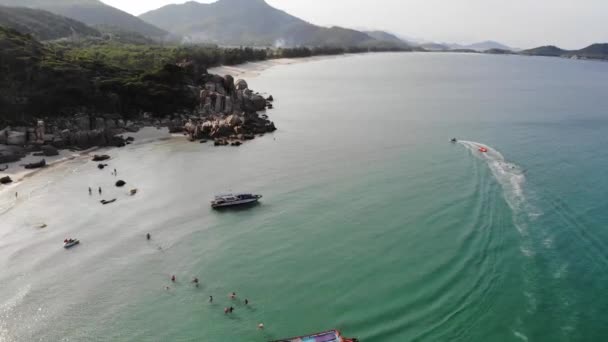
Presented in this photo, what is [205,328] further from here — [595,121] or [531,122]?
[595,121]

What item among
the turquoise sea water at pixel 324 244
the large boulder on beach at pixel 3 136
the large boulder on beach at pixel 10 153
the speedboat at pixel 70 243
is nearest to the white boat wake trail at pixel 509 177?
the turquoise sea water at pixel 324 244

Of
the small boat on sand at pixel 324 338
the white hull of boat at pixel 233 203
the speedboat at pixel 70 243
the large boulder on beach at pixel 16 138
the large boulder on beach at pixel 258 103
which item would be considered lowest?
the small boat on sand at pixel 324 338

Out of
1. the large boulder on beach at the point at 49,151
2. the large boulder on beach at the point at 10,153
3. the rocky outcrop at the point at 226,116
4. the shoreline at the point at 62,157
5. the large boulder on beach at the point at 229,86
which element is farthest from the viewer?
the large boulder on beach at the point at 229,86

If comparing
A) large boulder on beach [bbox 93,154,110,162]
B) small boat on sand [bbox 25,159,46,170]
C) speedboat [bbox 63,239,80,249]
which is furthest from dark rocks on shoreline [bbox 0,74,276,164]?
speedboat [bbox 63,239,80,249]

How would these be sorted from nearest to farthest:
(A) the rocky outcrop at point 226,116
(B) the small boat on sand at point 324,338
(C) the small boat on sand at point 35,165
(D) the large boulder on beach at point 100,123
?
(B) the small boat on sand at point 324,338, (C) the small boat on sand at point 35,165, (D) the large boulder on beach at point 100,123, (A) the rocky outcrop at point 226,116

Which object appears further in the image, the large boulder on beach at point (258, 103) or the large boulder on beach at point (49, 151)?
the large boulder on beach at point (258, 103)

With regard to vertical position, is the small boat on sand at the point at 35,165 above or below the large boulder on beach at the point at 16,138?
below

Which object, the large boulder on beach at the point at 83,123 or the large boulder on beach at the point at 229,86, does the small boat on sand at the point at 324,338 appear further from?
the large boulder on beach at the point at 229,86
